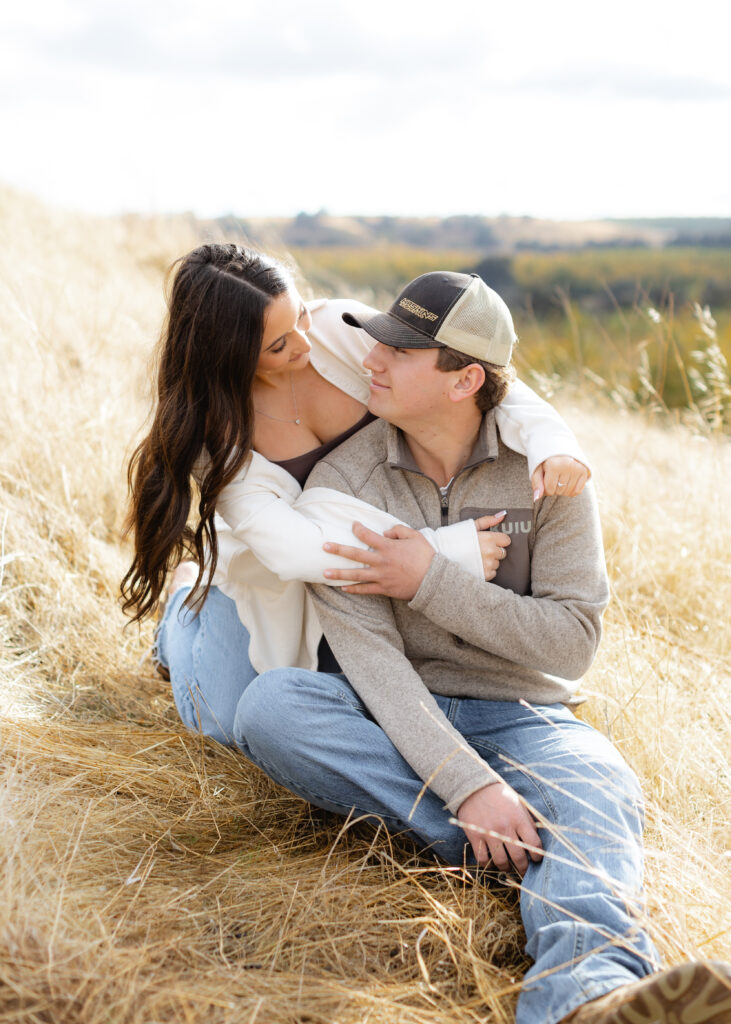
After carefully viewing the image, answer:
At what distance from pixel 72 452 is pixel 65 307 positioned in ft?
6.25

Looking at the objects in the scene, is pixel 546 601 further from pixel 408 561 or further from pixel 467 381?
pixel 467 381

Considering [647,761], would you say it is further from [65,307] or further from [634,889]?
[65,307]

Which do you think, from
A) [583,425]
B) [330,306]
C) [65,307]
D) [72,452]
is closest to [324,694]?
[330,306]

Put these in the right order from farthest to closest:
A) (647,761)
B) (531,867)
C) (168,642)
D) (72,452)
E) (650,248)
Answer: (650,248)
(72,452)
(168,642)
(647,761)
(531,867)

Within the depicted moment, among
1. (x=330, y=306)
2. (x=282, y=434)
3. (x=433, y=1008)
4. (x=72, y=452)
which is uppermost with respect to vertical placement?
(x=330, y=306)

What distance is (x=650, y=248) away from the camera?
27141mm

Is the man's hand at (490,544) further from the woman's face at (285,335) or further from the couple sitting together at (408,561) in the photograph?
the woman's face at (285,335)

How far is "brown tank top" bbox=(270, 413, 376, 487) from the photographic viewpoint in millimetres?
2736

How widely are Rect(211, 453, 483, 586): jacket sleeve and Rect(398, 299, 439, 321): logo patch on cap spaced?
0.52 metres

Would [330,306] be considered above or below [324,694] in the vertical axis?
above

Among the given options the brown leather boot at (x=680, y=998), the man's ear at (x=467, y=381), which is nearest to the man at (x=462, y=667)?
the man's ear at (x=467, y=381)

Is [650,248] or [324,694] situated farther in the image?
[650,248]

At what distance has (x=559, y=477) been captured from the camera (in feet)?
7.56

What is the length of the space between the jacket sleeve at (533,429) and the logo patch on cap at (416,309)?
333 millimetres
